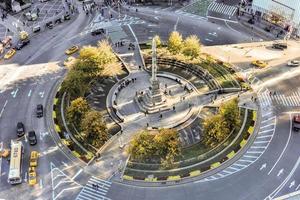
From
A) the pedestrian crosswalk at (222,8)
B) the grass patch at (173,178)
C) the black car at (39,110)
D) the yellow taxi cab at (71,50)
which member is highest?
the pedestrian crosswalk at (222,8)

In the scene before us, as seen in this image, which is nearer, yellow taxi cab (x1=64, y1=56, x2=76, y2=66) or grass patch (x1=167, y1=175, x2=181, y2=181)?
grass patch (x1=167, y1=175, x2=181, y2=181)

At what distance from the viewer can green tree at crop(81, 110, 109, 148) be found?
357 feet

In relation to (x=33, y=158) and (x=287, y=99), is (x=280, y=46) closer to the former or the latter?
(x=287, y=99)

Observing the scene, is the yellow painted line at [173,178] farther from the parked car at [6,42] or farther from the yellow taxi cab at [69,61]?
the parked car at [6,42]

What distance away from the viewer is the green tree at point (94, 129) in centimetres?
10869

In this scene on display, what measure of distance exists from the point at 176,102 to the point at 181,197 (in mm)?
35067

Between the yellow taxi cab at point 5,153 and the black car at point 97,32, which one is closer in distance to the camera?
the yellow taxi cab at point 5,153

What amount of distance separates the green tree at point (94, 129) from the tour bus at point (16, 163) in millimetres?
17103

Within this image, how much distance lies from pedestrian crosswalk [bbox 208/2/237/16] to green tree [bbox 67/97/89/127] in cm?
7698

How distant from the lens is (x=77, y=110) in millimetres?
114938

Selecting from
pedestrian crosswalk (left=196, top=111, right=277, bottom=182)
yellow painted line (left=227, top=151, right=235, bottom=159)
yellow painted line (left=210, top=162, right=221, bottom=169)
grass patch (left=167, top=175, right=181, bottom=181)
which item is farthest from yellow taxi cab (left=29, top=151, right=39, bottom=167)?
yellow painted line (left=227, top=151, right=235, bottom=159)

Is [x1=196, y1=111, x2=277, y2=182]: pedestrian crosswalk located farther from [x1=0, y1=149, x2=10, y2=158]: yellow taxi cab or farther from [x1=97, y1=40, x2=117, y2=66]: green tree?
[x1=0, y1=149, x2=10, y2=158]: yellow taxi cab

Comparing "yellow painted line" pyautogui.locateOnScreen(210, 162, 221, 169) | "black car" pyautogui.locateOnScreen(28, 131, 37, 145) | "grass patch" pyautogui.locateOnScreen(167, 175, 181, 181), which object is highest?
"black car" pyautogui.locateOnScreen(28, 131, 37, 145)

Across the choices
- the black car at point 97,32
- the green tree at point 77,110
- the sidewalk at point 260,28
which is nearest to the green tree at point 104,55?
the green tree at point 77,110
